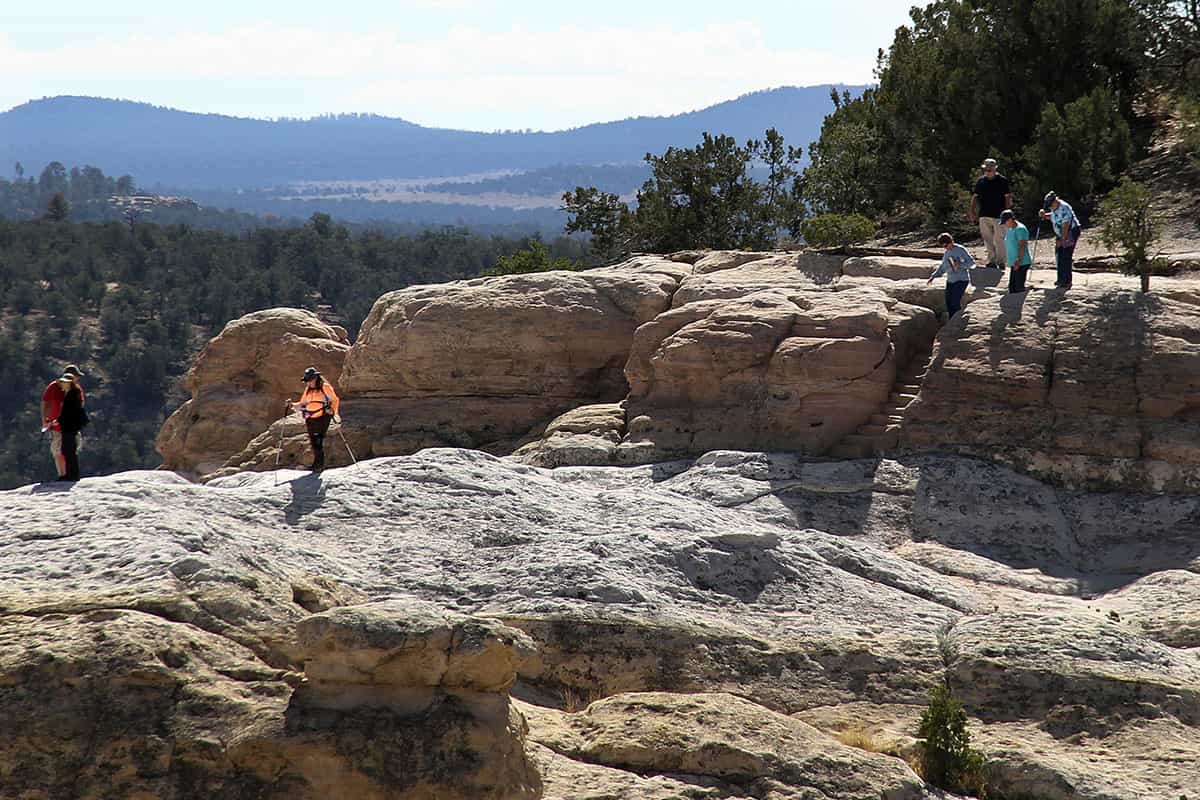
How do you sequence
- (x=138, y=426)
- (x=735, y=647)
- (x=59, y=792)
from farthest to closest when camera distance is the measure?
(x=138, y=426), (x=735, y=647), (x=59, y=792)

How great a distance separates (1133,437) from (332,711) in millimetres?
13796

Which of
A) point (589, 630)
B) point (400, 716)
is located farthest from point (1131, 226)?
point (400, 716)

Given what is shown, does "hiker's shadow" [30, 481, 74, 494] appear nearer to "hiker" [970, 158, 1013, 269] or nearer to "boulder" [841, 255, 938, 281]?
"boulder" [841, 255, 938, 281]

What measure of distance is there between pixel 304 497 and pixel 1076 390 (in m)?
11.8

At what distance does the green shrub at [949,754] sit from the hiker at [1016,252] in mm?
11425

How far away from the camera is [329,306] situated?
371 feet

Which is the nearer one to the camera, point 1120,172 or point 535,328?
point 535,328

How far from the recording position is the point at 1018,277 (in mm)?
22125

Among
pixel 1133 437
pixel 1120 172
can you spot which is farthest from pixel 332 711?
pixel 1120 172

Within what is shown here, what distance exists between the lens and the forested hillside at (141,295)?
87188mm

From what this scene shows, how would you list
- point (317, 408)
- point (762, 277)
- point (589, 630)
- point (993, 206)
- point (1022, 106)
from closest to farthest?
point (589, 630)
point (317, 408)
point (993, 206)
point (762, 277)
point (1022, 106)

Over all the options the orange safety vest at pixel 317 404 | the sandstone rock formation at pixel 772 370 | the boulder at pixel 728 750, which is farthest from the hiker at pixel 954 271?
the boulder at pixel 728 750

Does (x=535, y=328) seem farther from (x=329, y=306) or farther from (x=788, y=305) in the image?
(x=329, y=306)

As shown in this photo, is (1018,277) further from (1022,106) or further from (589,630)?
(1022,106)
